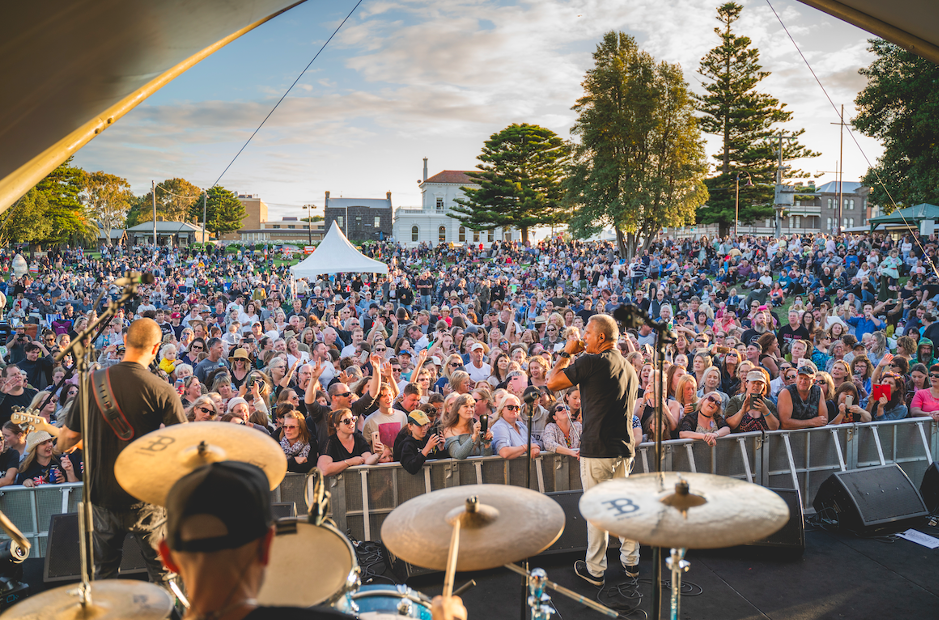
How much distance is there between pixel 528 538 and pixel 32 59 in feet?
9.30

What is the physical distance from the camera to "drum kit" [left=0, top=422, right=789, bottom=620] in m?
2.12

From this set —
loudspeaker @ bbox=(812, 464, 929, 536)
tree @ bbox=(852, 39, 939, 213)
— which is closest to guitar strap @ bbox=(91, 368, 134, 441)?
loudspeaker @ bbox=(812, 464, 929, 536)

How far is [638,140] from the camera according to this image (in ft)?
112

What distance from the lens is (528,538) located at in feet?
7.87

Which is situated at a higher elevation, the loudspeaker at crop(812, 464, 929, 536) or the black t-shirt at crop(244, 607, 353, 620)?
the black t-shirt at crop(244, 607, 353, 620)

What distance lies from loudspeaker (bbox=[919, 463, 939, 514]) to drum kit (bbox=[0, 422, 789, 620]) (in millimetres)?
5014

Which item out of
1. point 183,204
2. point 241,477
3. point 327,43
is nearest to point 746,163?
point 327,43

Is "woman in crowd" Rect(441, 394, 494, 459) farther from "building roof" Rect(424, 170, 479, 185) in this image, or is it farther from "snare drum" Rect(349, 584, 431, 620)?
"building roof" Rect(424, 170, 479, 185)

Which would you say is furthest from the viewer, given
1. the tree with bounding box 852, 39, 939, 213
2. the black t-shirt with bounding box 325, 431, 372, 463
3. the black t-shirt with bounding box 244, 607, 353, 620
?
the tree with bounding box 852, 39, 939, 213

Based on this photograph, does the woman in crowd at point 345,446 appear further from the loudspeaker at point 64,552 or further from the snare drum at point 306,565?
the snare drum at point 306,565

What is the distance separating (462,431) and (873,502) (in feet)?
12.8

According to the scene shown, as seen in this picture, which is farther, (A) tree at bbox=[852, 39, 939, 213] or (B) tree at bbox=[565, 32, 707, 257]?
(B) tree at bbox=[565, 32, 707, 257]

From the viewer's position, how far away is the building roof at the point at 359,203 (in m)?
77.9

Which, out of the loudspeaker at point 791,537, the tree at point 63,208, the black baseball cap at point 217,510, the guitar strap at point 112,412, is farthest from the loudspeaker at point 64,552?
the tree at point 63,208
